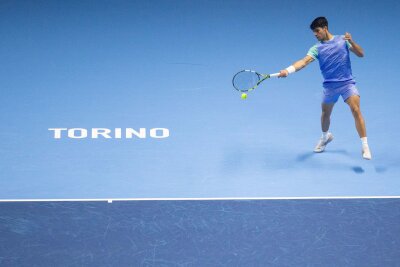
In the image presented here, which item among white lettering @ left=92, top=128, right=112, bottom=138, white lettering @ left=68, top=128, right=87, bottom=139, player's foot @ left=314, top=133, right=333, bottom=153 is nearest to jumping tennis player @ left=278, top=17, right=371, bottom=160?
player's foot @ left=314, top=133, right=333, bottom=153

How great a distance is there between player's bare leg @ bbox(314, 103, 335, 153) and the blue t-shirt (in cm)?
36

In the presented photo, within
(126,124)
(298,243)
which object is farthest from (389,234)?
(126,124)

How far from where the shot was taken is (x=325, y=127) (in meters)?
10.9

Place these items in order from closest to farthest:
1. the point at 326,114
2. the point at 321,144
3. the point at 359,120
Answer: the point at 359,120
the point at 326,114
the point at 321,144

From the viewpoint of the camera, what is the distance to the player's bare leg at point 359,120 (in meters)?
10.4

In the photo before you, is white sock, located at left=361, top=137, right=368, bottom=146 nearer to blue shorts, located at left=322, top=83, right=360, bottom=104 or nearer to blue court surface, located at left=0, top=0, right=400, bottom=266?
blue court surface, located at left=0, top=0, right=400, bottom=266

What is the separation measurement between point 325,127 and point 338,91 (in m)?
0.59

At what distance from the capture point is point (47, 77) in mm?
13188

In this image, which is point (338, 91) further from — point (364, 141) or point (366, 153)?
point (366, 153)

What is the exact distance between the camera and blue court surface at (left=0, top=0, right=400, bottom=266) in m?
8.66

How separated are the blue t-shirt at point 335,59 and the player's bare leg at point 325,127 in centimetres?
36

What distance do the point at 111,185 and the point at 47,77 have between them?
3687 millimetres

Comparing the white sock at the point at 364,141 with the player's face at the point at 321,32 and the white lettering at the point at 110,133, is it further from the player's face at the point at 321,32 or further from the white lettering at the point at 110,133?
the white lettering at the point at 110,133

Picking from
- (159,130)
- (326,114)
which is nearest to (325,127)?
(326,114)
